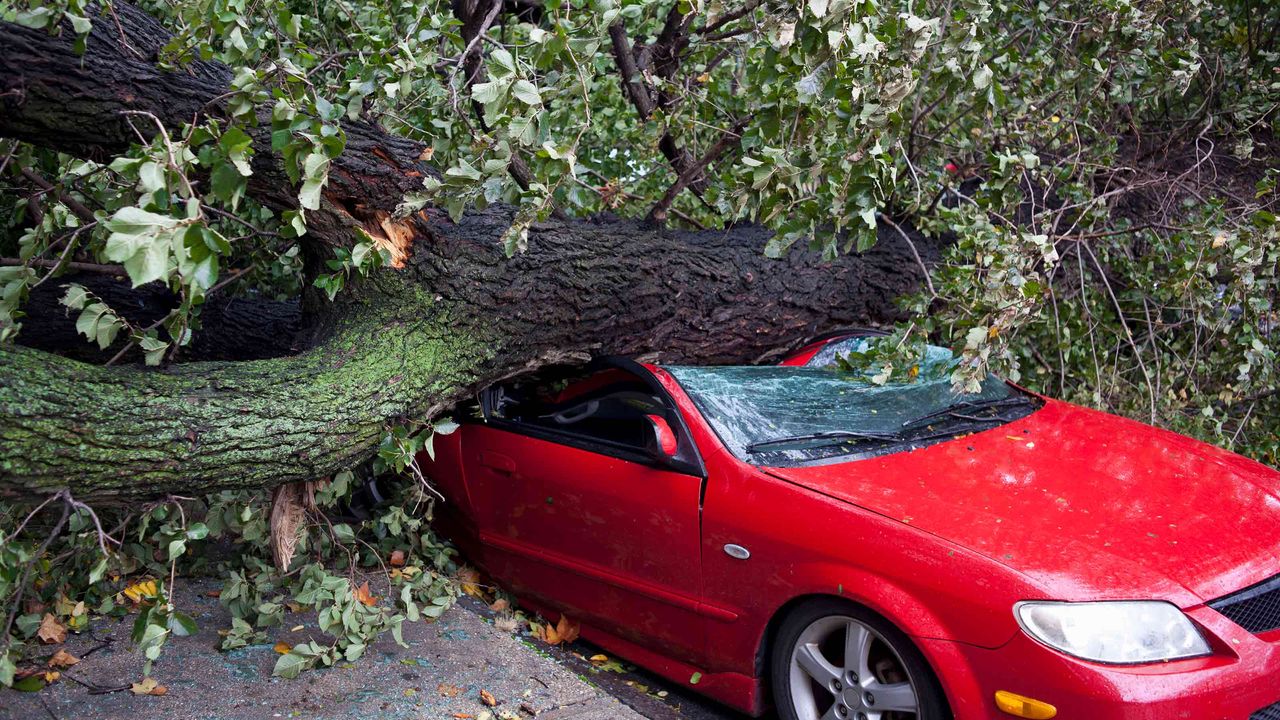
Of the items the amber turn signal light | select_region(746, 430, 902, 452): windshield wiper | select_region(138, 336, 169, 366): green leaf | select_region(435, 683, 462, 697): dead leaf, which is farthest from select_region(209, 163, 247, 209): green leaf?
the amber turn signal light

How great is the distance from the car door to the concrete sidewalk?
320mm

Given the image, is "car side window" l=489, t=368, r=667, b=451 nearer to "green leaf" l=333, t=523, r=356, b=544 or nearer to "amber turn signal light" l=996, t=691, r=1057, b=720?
"green leaf" l=333, t=523, r=356, b=544

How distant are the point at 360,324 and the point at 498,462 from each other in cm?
87

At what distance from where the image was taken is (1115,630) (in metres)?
2.98

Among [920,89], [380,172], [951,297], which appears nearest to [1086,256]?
[920,89]

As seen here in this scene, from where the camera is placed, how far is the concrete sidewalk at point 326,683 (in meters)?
3.60

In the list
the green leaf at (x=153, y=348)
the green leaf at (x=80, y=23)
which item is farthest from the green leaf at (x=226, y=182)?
the green leaf at (x=80, y=23)

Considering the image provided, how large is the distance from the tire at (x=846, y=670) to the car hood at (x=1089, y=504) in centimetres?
38

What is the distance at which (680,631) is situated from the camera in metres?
3.99

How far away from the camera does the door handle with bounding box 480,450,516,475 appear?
459 cm

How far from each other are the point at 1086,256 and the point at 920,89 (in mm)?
1760

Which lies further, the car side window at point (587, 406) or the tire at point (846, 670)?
the car side window at point (587, 406)

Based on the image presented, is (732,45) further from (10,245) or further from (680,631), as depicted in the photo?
(10,245)

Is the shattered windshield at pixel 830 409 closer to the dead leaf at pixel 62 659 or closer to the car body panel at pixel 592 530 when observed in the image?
the car body panel at pixel 592 530
